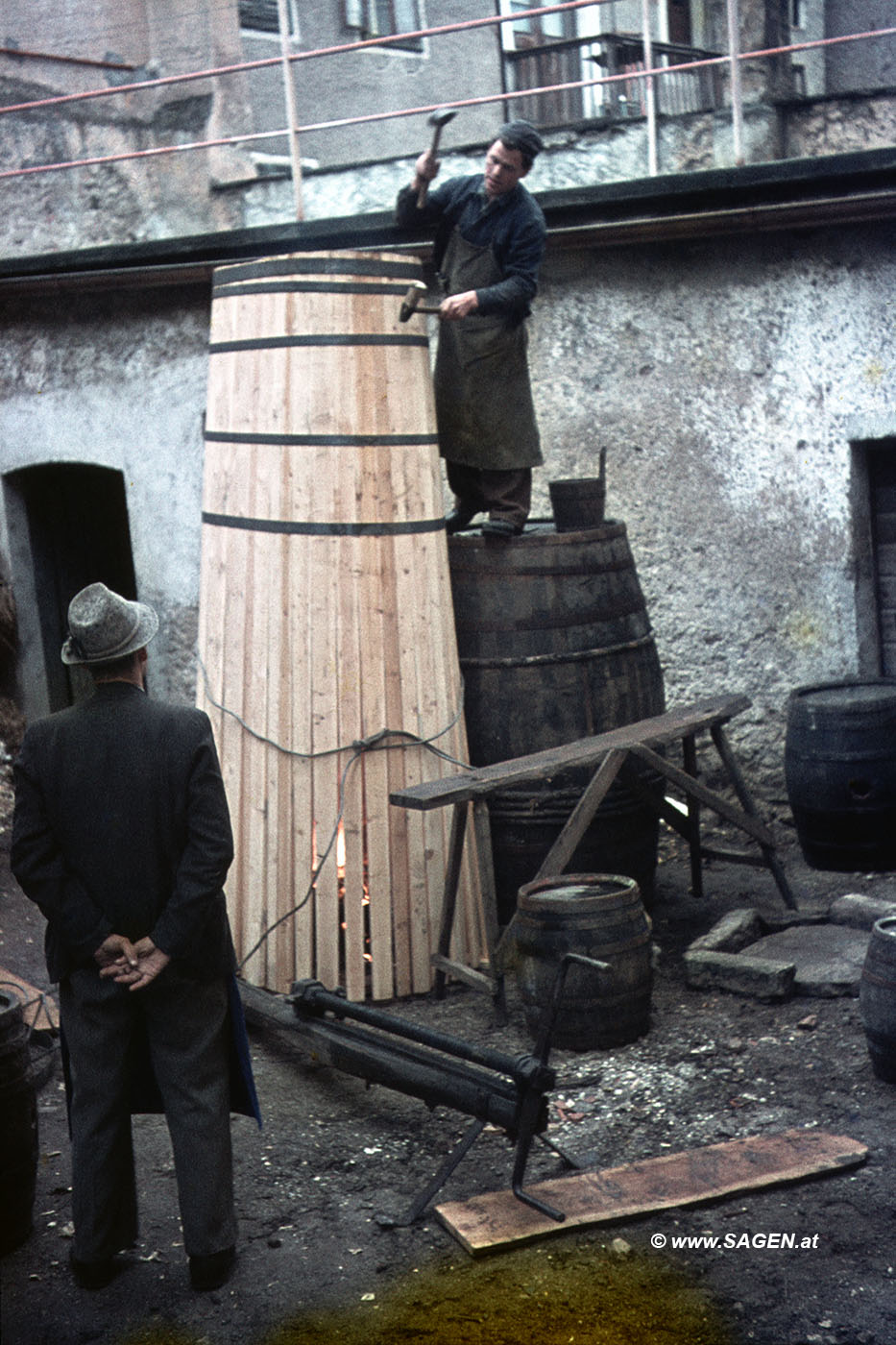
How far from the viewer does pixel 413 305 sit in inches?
219

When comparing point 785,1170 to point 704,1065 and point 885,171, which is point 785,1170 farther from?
point 885,171

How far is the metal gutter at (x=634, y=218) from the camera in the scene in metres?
6.97

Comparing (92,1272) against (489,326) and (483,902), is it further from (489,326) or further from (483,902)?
(489,326)

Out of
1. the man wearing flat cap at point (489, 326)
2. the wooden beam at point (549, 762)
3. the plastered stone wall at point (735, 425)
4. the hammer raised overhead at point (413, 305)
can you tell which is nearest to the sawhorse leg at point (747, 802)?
the wooden beam at point (549, 762)

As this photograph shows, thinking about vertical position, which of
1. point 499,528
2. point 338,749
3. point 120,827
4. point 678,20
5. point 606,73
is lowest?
point 338,749

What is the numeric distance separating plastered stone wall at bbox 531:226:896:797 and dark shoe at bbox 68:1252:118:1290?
15.8 ft

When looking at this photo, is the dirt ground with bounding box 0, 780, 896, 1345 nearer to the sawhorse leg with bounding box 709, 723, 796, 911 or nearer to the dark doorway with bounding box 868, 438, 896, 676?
the sawhorse leg with bounding box 709, 723, 796, 911

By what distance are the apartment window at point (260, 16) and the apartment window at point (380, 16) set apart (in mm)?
783

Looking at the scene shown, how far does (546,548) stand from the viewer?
6008 millimetres

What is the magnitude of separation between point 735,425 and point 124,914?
16.3 feet

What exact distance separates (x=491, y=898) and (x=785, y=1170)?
1.73 m

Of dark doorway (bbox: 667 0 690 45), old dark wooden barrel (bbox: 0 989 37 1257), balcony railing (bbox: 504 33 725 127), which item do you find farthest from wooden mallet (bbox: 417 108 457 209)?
dark doorway (bbox: 667 0 690 45)

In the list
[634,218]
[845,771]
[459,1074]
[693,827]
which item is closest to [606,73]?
[634,218]

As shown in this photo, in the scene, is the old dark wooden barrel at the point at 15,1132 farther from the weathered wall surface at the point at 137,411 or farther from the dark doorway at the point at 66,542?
the dark doorway at the point at 66,542
